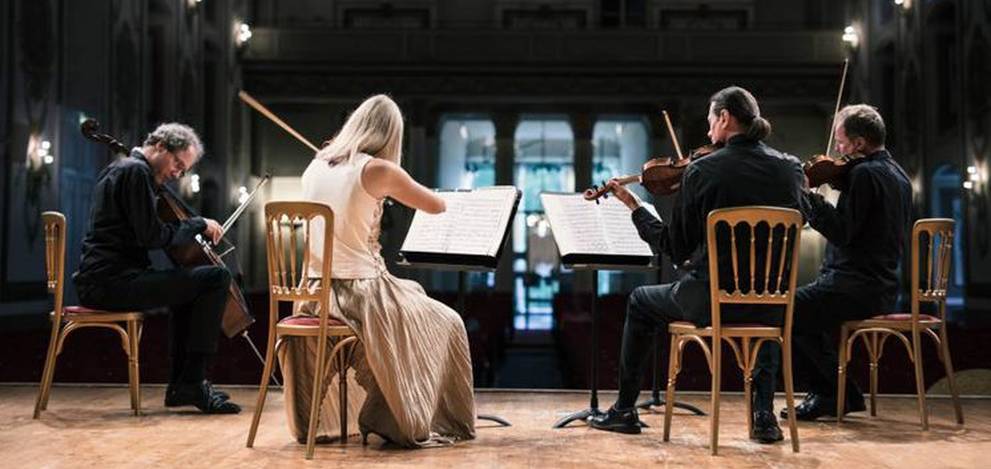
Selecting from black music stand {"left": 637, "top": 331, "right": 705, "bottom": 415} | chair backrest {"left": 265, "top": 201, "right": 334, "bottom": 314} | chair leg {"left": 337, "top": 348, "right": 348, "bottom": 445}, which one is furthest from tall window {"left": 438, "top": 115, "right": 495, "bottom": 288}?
chair backrest {"left": 265, "top": 201, "right": 334, "bottom": 314}

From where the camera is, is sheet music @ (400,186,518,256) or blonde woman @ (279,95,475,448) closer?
blonde woman @ (279,95,475,448)

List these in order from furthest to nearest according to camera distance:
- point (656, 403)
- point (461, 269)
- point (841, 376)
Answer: point (656, 403) < point (841, 376) < point (461, 269)

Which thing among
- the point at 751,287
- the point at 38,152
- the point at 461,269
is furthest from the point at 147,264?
the point at 38,152

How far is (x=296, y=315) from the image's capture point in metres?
3.30

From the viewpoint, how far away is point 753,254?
311cm

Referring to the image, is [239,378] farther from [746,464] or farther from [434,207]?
[746,464]

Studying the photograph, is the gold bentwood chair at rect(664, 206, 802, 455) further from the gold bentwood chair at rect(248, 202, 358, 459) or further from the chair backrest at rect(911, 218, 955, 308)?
the gold bentwood chair at rect(248, 202, 358, 459)

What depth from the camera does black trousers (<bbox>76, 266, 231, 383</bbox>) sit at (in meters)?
4.01

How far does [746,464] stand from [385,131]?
1.62m

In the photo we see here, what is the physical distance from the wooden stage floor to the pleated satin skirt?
0.10 metres

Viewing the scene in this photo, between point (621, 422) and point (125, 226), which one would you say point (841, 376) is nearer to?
point (621, 422)

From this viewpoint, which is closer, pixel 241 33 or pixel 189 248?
pixel 189 248

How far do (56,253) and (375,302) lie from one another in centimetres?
162

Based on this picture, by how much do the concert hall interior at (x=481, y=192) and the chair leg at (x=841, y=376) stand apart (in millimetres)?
52
